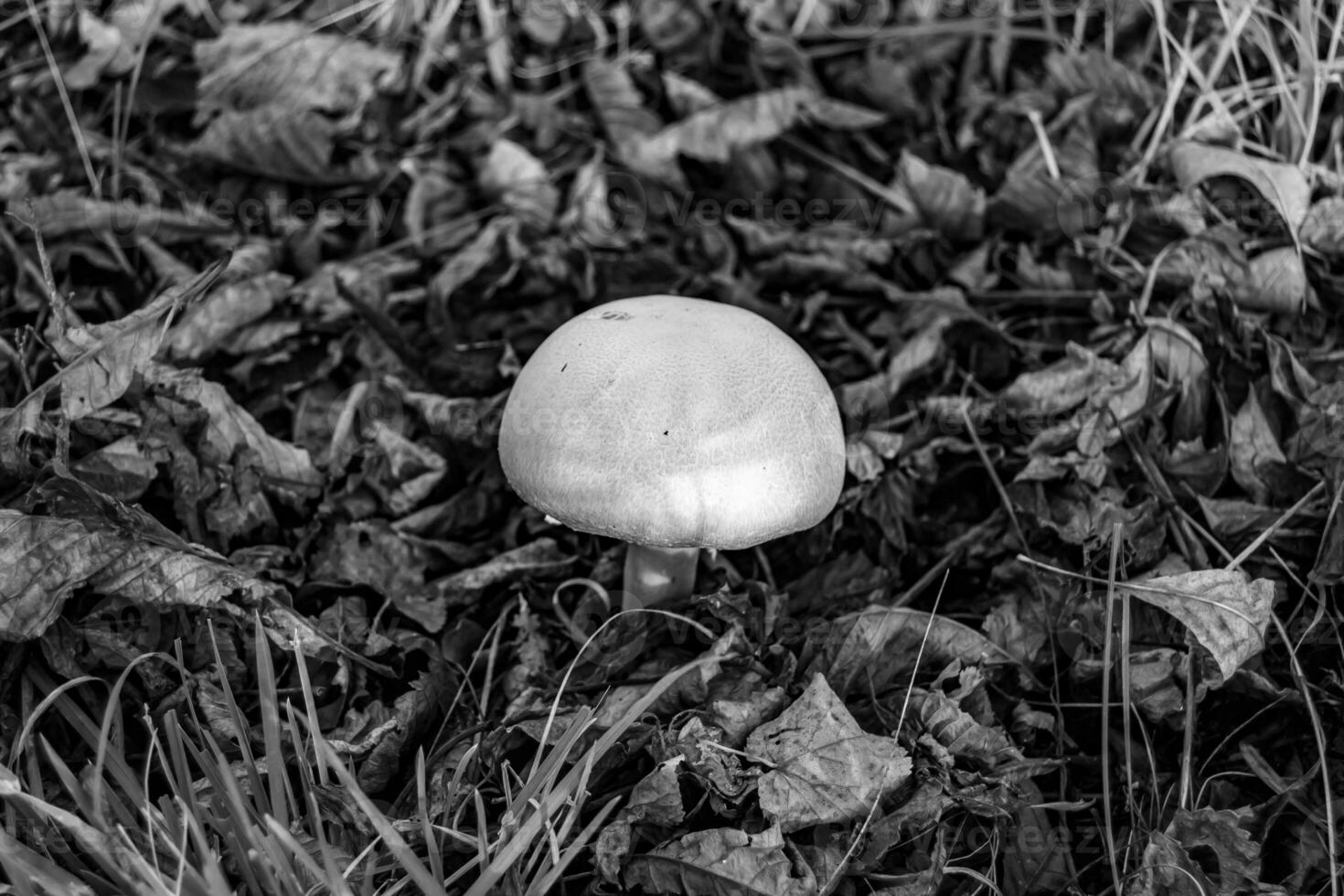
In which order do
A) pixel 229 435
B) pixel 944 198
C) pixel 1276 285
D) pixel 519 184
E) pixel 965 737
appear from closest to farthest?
pixel 965 737 < pixel 229 435 < pixel 1276 285 < pixel 944 198 < pixel 519 184

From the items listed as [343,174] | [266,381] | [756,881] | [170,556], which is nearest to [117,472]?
[170,556]

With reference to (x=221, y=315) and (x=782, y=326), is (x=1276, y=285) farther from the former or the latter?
(x=221, y=315)

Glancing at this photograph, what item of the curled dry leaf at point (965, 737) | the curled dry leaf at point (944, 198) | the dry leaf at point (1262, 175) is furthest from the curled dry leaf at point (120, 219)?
the dry leaf at point (1262, 175)

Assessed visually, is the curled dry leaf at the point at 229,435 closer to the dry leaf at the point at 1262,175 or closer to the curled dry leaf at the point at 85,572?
the curled dry leaf at the point at 85,572

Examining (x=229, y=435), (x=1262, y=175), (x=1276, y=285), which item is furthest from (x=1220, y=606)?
(x=229, y=435)

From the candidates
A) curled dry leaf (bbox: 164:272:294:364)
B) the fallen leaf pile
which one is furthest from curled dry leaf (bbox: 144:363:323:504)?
curled dry leaf (bbox: 164:272:294:364)

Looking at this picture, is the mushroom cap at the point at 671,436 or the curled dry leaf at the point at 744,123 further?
the curled dry leaf at the point at 744,123

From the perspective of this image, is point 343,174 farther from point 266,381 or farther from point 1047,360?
point 1047,360
